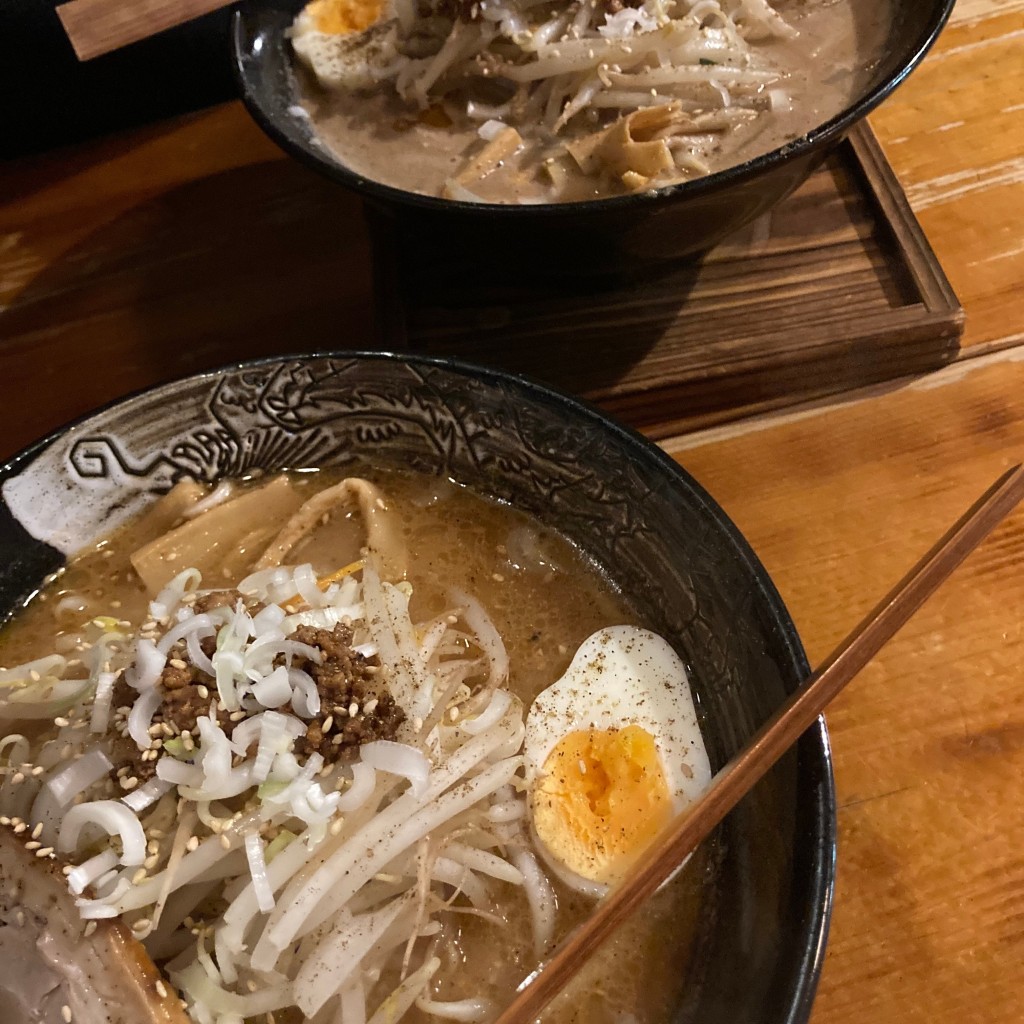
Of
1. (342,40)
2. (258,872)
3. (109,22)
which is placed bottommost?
(258,872)

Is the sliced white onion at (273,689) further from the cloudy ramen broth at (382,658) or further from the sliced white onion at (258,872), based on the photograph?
the sliced white onion at (258,872)

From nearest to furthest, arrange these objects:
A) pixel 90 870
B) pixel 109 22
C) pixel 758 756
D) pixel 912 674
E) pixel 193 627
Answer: pixel 758 756 → pixel 90 870 → pixel 193 627 → pixel 912 674 → pixel 109 22

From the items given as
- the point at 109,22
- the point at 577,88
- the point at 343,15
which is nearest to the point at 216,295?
the point at 109,22

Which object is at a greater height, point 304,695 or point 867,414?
point 304,695

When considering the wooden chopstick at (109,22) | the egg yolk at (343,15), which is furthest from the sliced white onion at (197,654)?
the egg yolk at (343,15)

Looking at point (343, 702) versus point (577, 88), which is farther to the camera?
point (577, 88)

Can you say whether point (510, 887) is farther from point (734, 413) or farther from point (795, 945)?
point (734, 413)

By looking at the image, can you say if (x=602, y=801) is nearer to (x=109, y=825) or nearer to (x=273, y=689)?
(x=273, y=689)

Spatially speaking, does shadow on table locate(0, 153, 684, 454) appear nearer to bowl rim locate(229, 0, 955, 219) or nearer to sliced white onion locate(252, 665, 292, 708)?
bowl rim locate(229, 0, 955, 219)
